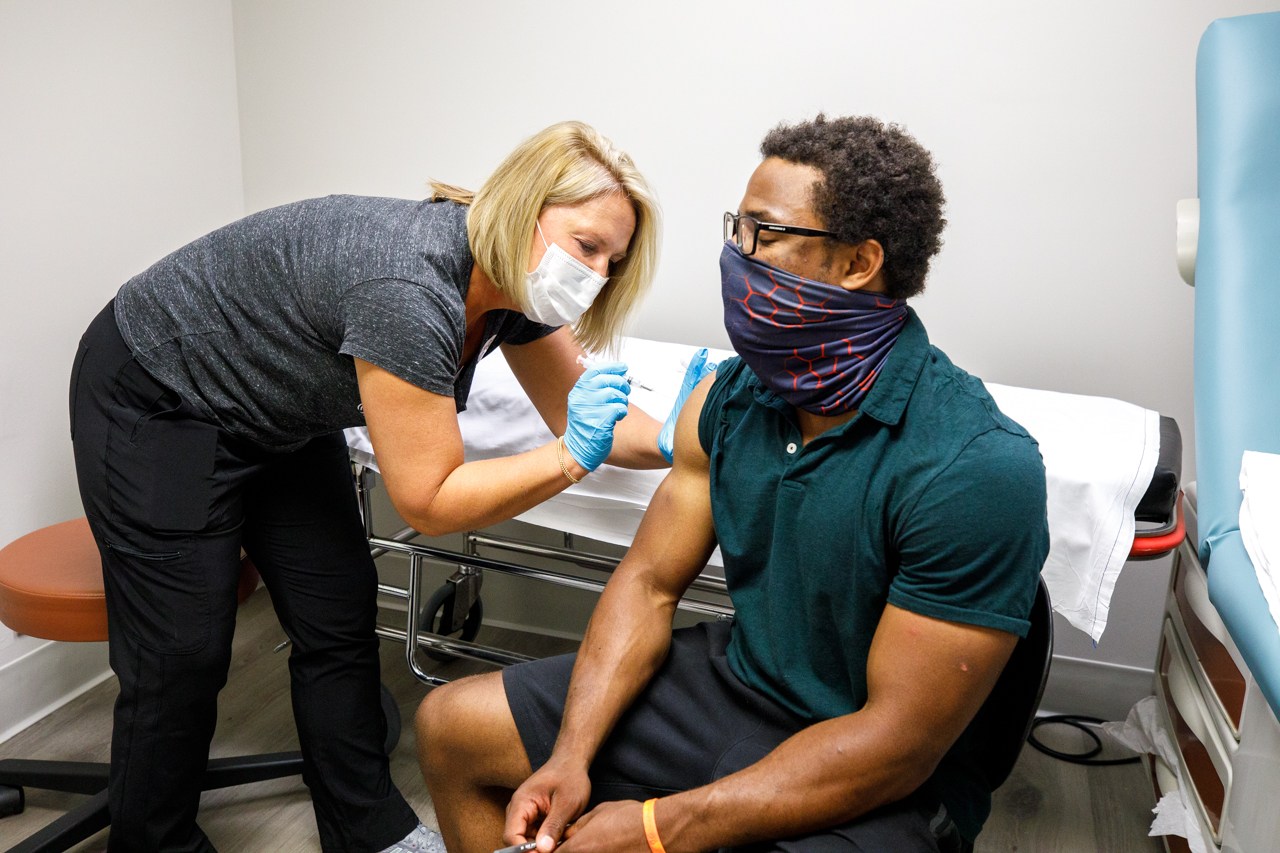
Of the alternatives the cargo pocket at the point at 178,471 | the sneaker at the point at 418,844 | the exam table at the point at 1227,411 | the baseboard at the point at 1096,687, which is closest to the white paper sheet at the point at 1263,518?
the exam table at the point at 1227,411

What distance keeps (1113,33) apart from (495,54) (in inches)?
57.3

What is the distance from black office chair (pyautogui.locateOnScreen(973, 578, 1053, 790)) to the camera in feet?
3.46

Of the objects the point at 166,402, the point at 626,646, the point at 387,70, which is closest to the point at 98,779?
the point at 166,402

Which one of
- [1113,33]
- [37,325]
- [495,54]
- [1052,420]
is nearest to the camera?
[1052,420]

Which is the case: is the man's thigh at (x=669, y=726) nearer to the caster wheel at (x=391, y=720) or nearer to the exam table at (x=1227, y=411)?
the exam table at (x=1227, y=411)

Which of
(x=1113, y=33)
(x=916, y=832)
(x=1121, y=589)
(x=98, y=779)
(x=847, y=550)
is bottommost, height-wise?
(x=98, y=779)

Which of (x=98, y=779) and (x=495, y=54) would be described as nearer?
(x=98, y=779)

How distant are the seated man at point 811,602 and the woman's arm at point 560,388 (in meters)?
0.34

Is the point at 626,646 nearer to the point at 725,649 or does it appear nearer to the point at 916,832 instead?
the point at 725,649

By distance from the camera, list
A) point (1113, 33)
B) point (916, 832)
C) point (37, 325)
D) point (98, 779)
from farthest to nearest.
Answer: point (37, 325) → point (1113, 33) → point (98, 779) → point (916, 832)

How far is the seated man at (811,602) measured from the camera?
1.02 metres

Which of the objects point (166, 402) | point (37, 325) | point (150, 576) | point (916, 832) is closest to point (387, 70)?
point (37, 325)

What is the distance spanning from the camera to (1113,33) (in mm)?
1971

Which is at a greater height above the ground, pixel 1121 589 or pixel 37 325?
pixel 37 325
